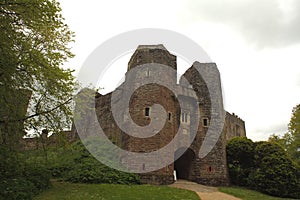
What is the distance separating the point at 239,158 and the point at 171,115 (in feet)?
29.1

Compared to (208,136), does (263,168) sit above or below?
below

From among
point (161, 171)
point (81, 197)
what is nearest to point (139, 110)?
point (161, 171)

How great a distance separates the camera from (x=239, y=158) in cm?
2502

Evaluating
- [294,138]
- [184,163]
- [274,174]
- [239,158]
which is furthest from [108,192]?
[294,138]

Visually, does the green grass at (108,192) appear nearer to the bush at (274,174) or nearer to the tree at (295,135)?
the bush at (274,174)

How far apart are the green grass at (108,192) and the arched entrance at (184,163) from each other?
7513mm

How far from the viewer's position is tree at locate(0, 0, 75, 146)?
973 centimetres

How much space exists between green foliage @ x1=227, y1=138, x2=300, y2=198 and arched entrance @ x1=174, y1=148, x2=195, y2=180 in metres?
3.95

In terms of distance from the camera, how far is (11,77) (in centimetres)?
1023

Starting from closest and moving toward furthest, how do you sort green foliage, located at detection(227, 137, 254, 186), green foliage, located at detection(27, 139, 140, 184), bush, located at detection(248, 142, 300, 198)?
green foliage, located at detection(27, 139, 140, 184) → bush, located at detection(248, 142, 300, 198) → green foliage, located at detection(227, 137, 254, 186)

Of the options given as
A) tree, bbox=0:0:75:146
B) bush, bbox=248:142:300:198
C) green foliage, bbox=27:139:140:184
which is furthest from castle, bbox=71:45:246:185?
tree, bbox=0:0:75:146

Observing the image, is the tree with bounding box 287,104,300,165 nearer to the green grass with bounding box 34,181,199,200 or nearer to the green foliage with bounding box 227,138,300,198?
the green foliage with bounding box 227,138,300,198

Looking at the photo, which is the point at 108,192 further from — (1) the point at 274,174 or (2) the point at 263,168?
(2) the point at 263,168

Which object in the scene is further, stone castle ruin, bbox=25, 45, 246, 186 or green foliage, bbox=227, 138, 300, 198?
green foliage, bbox=227, 138, 300, 198
